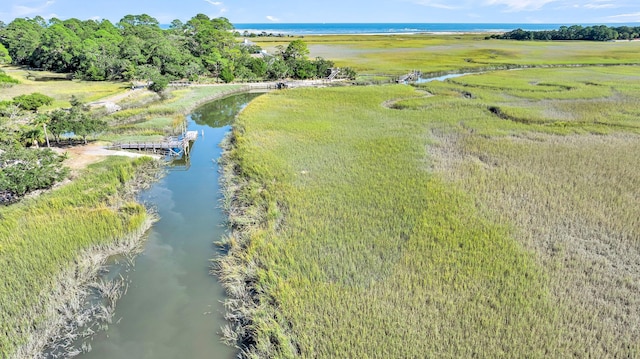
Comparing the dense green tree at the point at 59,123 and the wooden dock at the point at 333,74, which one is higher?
the wooden dock at the point at 333,74

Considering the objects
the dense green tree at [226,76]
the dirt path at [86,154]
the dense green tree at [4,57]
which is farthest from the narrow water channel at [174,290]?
the dense green tree at [226,76]

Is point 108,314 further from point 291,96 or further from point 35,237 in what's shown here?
point 291,96

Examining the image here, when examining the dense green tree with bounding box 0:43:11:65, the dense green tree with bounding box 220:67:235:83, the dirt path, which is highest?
the dense green tree with bounding box 0:43:11:65

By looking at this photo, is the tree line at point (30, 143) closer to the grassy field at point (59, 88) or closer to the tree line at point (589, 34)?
the grassy field at point (59, 88)

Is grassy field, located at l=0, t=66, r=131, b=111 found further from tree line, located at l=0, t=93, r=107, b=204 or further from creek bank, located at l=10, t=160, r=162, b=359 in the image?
creek bank, located at l=10, t=160, r=162, b=359

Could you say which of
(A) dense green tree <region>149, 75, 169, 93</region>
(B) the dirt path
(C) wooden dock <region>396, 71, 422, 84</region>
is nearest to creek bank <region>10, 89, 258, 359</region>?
(B) the dirt path

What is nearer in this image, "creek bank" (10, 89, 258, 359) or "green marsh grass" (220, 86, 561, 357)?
"green marsh grass" (220, 86, 561, 357)

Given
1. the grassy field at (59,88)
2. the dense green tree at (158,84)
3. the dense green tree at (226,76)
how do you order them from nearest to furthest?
the grassy field at (59,88)
the dense green tree at (158,84)
the dense green tree at (226,76)
